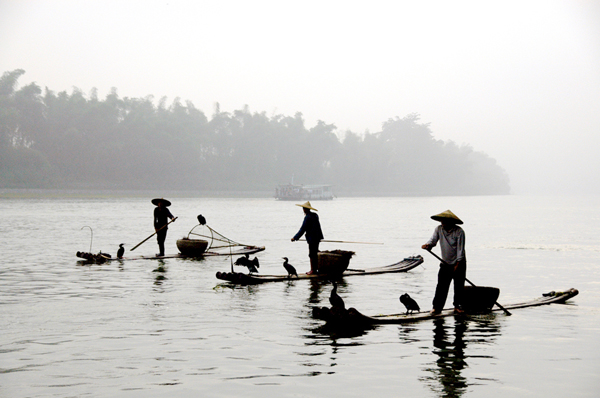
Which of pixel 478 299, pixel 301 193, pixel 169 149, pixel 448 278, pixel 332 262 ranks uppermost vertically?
pixel 169 149

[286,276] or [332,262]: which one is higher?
[332,262]

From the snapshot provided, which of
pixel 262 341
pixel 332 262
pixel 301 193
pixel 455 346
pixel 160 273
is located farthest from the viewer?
pixel 301 193

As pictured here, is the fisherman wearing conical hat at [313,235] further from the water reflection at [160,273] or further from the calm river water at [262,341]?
the water reflection at [160,273]

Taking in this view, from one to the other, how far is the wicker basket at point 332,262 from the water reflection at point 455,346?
4.50 meters

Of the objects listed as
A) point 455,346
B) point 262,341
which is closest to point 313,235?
point 262,341

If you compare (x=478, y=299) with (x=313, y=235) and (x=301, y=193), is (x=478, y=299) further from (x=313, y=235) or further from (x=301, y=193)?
(x=301, y=193)

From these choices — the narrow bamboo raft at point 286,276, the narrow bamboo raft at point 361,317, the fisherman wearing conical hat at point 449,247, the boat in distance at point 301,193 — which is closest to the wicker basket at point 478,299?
the narrow bamboo raft at point 361,317

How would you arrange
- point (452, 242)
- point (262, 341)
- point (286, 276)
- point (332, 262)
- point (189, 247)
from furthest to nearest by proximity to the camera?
point (189, 247) → point (332, 262) → point (286, 276) → point (452, 242) → point (262, 341)

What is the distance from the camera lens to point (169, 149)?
105 metres

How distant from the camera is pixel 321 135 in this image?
137 meters

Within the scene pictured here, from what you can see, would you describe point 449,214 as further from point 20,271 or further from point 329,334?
point 20,271

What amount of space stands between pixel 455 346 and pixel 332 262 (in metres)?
6.18

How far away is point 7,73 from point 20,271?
82117mm

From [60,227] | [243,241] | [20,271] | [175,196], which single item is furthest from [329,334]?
[175,196]
